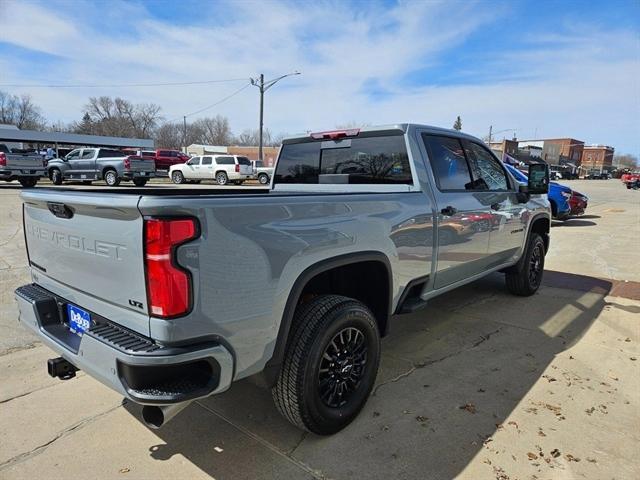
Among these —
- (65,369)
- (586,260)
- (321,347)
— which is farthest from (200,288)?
(586,260)

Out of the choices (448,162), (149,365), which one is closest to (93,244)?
(149,365)

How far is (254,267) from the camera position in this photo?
82.0 inches

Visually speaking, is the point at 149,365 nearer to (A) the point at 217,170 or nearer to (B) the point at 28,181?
(B) the point at 28,181

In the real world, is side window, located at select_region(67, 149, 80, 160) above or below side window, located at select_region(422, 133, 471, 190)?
below

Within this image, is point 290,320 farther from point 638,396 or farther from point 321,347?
point 638,396

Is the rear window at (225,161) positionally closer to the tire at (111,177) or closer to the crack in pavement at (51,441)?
the tire at (111,177)

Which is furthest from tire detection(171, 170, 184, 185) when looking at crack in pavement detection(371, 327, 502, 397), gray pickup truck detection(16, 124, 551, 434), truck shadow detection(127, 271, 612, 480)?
crack in pavement detection(371, 327, 502, 397)

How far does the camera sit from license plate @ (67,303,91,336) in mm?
2338

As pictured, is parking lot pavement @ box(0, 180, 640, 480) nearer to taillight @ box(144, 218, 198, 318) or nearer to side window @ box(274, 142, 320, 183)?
taillight @ box(144, 218, 198, 318)

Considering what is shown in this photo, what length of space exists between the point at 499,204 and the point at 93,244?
3.72 meters

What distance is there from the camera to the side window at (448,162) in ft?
11.9

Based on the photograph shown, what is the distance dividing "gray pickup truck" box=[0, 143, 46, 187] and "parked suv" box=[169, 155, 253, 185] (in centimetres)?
902

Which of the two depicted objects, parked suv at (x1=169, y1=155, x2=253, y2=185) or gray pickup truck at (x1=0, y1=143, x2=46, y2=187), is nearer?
gray pickup truck at (x1=0, y1=143, x2=46, y2=187)

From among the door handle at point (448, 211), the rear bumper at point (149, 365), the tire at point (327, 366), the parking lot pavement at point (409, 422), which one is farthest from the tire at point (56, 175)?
the tire at point (327, 366)
